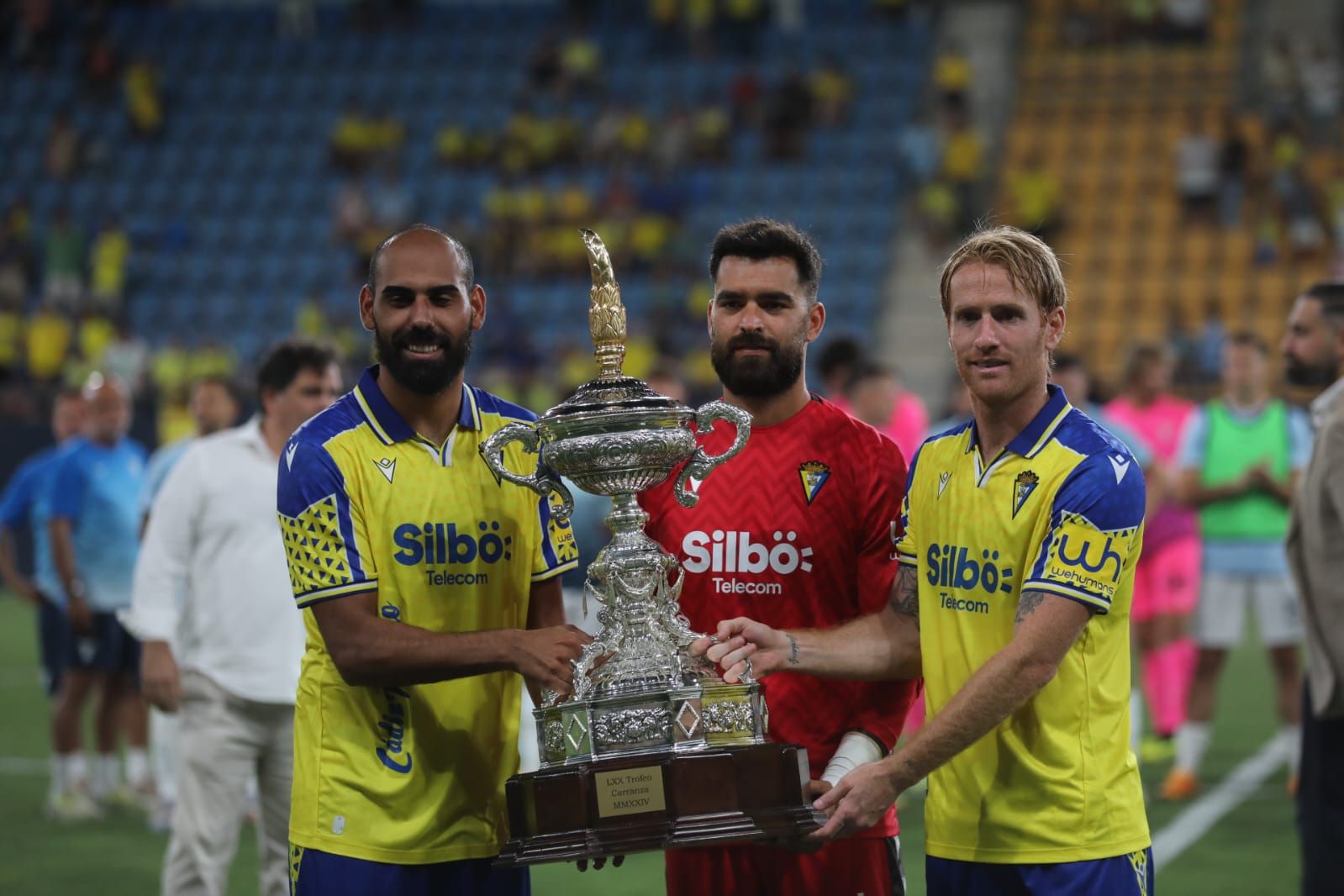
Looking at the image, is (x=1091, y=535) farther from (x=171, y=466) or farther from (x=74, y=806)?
(x=74, y=806)

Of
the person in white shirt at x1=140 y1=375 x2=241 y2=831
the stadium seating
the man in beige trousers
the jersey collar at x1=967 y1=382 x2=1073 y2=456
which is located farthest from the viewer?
the stadium seating

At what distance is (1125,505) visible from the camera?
3754 mm

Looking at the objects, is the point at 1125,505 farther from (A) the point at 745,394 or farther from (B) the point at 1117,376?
(B) the point at 1117,376

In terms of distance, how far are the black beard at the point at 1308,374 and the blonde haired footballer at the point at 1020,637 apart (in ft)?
6.93

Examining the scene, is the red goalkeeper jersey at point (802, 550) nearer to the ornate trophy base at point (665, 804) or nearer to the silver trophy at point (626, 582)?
the silver trophy at point (626, 582)

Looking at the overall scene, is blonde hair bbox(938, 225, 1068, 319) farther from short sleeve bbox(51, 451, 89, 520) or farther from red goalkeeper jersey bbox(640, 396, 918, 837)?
short sleeve bbox(51, 451, 89, 520)

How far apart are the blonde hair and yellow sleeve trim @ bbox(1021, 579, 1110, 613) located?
0.59 metres

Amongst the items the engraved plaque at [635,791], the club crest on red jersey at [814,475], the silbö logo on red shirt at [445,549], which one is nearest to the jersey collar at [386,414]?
the silbö logo on red shirt at [445,549]

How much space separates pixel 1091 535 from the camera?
3.70 m

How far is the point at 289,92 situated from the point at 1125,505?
23.3 m

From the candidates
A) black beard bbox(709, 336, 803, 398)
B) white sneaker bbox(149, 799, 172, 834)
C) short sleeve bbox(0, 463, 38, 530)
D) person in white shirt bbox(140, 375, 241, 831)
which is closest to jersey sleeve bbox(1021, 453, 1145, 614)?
black beard bbox(709, 336, 803, 398)

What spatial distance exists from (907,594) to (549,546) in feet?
2.80

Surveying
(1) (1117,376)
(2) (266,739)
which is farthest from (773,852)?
(1) (1117,376)

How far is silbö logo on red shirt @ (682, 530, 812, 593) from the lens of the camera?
4.20 metres
